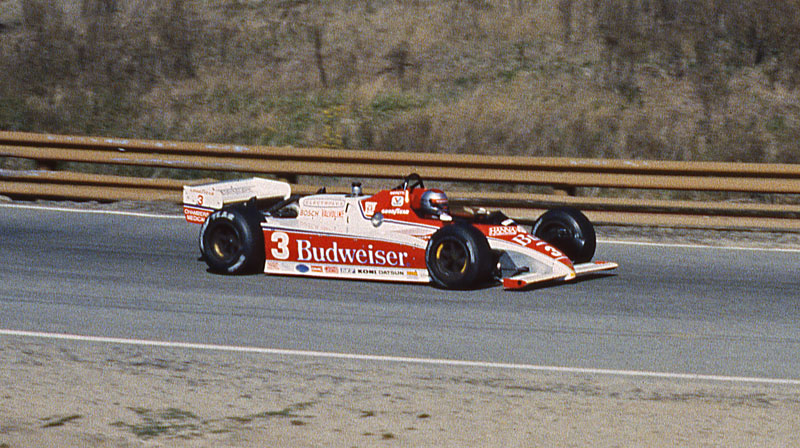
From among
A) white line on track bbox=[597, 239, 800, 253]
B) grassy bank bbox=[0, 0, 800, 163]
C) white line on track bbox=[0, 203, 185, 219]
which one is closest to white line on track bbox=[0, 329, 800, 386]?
white line on track bbox=[597, 239, 800, 253]

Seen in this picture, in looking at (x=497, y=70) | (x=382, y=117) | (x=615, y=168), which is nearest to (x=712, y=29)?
(x=497, y=70)

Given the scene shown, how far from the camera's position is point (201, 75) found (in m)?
23.3

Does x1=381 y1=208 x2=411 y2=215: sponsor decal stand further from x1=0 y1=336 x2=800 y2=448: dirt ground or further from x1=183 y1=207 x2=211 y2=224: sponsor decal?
x1=0 y1=336 x2=800 y2=448: dirt ground

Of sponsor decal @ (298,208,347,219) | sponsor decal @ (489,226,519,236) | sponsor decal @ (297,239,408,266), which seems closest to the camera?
sponsor decal @ (489,226,519,236)

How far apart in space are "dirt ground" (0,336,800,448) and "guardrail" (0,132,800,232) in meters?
6.43

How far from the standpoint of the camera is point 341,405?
21.6 feet

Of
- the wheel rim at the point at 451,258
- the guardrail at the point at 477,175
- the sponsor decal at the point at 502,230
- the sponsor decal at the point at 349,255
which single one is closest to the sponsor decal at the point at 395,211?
the sponsor decal at the point at 349,255

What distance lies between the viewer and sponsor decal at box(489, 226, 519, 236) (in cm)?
991

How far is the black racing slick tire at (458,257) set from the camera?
9.52m

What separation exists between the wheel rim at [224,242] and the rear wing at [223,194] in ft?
1.64

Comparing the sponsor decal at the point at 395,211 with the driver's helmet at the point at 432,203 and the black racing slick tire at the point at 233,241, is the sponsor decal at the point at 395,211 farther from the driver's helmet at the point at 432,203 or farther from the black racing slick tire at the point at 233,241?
the black racing slick tire at the point at 233,241

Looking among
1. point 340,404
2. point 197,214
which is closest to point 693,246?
point 197,214

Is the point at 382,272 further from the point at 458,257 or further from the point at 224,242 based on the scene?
the point at 224,242

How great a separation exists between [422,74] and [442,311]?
13.6 metres
